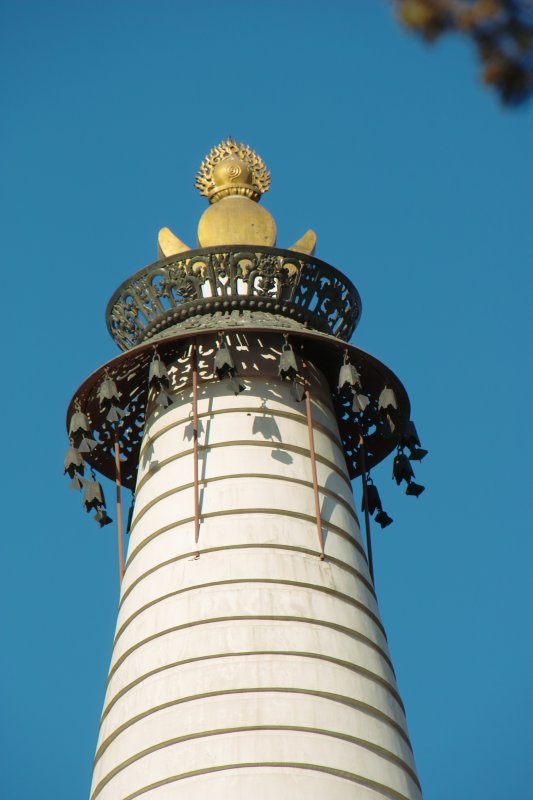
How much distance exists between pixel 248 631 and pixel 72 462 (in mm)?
5490

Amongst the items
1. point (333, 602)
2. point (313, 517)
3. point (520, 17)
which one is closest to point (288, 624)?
point (333, 602)

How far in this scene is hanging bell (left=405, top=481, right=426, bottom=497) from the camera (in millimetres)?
24312

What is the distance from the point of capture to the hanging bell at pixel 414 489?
24.3m

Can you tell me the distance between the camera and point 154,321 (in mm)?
25234

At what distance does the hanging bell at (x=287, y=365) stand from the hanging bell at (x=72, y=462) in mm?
3824

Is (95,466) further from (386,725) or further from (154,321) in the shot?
(386,725)

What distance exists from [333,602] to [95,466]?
6.89 metres

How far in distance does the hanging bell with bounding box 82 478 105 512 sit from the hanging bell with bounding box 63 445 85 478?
1.50ft

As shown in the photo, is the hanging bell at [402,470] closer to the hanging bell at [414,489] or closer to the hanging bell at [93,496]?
the hanging bell at [414,489]

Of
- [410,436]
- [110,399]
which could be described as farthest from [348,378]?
[110,399]

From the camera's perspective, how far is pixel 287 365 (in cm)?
2283

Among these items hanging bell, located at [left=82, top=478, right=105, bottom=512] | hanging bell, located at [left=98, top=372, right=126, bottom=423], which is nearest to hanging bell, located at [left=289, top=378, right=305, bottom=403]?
hanging bell, located at [left=98, top=372, right=126, bottom=423]

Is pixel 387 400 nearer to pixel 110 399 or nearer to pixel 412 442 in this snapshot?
pixel 412 442

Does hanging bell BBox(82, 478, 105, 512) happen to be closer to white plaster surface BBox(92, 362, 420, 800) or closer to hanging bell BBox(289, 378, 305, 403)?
white plaster surface BBox(92, 362, 420, 800)
